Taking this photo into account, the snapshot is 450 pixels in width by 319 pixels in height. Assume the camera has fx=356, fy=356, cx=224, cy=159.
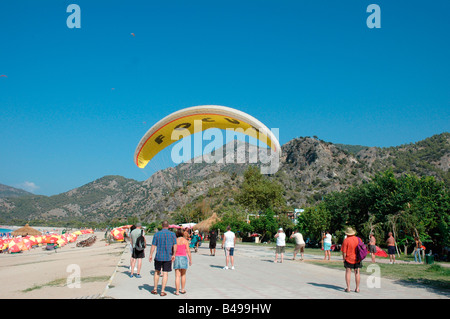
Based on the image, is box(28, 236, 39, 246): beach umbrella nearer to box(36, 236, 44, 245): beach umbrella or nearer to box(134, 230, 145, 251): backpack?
box(36, 236, 44, 245): beach umbrella

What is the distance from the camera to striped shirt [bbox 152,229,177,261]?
7.94 m

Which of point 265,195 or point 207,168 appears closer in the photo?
point 265,195

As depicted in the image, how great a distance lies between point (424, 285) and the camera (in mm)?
9625

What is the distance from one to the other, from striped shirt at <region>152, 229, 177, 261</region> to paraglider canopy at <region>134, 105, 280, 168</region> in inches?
417

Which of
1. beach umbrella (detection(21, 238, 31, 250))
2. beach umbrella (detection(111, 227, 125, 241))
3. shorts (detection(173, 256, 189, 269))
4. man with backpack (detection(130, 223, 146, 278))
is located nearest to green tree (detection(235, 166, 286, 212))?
beach umbrella (detection(111, 227, 125, 241))

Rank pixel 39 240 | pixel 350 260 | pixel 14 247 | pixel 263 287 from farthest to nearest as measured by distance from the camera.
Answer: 1. pixel 39 240
2. pixel 14 247
3. pixel 263 287
4. pixel 350 260

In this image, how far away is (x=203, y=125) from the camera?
20.0m

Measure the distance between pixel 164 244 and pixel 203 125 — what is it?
1258 cm

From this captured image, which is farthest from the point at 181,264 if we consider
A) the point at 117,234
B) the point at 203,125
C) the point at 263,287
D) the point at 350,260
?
the point at 117,234

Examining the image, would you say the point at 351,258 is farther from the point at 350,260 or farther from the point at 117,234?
the point at 117,234

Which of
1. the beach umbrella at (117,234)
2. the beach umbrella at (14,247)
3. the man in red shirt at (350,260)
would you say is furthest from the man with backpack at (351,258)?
the beach umbrella at (117,234)
